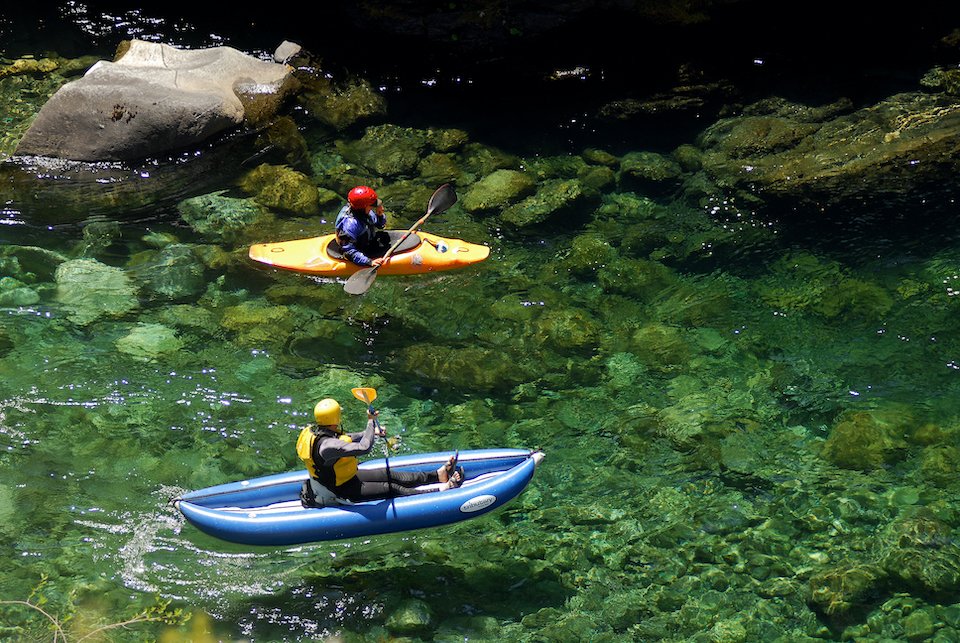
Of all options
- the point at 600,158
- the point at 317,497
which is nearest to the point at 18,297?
the point at 317,497

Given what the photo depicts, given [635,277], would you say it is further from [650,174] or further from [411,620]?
[411,620]

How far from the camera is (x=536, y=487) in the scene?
6438 millimetres

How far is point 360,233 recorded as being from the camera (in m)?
7.95

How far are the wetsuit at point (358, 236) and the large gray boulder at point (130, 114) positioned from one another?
9.54 feet

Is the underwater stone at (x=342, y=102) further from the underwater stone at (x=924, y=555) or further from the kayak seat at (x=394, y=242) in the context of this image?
the underwater stone at (x=924, y=555)

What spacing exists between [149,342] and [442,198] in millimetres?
2873

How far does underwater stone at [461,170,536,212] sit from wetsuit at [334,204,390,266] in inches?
56.4

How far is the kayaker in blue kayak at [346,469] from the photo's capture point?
5461 millimetres

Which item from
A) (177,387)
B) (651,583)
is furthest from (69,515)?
(651,583)

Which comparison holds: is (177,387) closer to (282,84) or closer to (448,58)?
(282,84)

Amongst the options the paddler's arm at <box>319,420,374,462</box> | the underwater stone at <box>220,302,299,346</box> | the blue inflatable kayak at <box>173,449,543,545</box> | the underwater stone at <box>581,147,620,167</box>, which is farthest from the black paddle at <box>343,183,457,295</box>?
the paddler's arm at <box>319,420,374,462</box>

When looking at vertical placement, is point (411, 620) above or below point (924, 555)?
below

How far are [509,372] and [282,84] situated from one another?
17.5 feet

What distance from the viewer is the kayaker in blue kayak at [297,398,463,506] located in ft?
17.9
